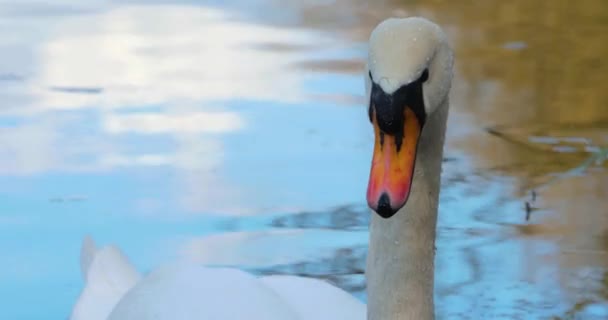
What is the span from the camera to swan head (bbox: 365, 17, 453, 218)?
2621mm

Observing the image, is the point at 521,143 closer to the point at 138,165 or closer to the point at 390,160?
the point at 138,165

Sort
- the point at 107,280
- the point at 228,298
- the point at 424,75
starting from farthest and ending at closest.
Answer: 1. the point at 107,280
2. the point at 228,298
3. the point at 424,75

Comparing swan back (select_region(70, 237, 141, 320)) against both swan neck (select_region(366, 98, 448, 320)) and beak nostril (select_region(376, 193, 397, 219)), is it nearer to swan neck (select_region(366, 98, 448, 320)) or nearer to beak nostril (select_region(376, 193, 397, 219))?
swan neck (select_region(366, 98, 448, 320))

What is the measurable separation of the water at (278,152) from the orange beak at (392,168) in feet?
4.99

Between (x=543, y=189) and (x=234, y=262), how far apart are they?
1522 millimetres

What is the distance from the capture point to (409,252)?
10.1 ft

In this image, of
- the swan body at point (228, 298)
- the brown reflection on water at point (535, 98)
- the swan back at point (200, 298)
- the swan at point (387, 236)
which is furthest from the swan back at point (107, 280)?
the brown reflection on water at point (535, 98)

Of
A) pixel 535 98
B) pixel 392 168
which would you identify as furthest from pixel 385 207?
pixel 535 98

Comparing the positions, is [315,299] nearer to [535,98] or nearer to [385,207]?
[385,207]

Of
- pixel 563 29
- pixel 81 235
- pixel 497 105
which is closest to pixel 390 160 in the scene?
pixel 81 235

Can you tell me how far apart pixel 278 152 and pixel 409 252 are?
351 centimetres

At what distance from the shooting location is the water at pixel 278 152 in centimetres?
502

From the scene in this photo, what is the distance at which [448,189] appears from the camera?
588 cm

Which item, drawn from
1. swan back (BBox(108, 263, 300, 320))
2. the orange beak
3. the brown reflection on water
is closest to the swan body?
swan back (BBox(108, 263, 300, 320))
